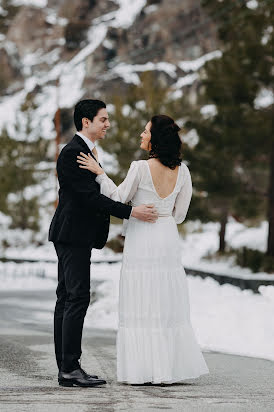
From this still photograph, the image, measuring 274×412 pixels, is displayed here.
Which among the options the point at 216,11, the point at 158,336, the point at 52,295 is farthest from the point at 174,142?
the point at 216,11

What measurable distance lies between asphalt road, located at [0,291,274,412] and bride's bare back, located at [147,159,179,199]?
1.42m

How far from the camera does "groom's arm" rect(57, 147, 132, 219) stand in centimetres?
682

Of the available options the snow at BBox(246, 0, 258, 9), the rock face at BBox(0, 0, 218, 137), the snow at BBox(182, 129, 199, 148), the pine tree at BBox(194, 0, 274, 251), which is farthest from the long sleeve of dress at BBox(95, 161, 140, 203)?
the rock face at BBox(0, 0, 218, 137)

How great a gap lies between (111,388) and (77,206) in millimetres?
1299

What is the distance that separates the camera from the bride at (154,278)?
271 inches

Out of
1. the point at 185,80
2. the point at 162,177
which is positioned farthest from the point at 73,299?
the point at 185,80

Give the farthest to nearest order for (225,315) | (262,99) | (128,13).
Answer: (128,13)
(262,99)
(225,315)

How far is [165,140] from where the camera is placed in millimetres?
7051

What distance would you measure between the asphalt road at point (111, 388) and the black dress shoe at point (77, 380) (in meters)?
0.07

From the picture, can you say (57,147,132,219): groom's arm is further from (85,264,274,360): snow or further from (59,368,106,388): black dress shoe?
(85,264,274,360): snow

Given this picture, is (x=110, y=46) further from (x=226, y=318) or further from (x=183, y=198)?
(x=183, y=198)

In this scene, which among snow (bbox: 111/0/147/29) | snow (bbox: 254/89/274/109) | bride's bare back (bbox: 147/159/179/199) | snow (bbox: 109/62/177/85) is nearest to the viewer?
bride's bare back (bbox: 147/159/179/199)

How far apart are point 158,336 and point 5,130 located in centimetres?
4171

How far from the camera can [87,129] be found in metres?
7.06
